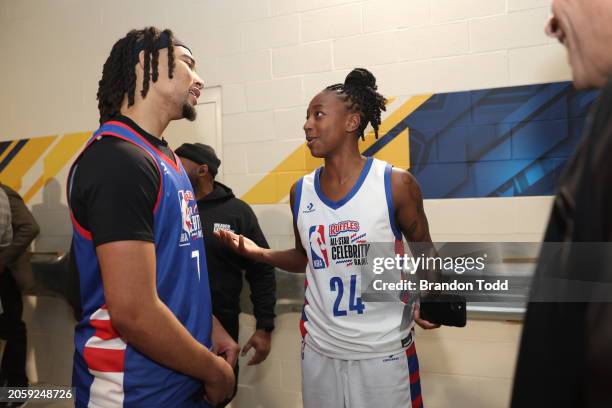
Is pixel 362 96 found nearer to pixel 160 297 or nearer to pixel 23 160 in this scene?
pixel 160 297

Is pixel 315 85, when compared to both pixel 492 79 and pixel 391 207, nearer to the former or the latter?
pixel 492 79

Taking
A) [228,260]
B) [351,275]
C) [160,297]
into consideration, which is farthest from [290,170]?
[160,297]

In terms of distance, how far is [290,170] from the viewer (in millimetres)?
2920

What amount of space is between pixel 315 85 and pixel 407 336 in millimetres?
1564

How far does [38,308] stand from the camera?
12.0 feet

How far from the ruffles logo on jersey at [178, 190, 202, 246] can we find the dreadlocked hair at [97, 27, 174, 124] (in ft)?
Answer: 1.04

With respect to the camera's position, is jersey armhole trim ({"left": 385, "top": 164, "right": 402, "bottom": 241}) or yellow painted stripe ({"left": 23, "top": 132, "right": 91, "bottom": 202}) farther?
yellow painted stripe ({"left": 23, "top": 132, "right": 91, "bottom": 202})

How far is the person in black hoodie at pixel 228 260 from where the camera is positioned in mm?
2576

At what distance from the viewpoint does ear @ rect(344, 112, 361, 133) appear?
7.23ft

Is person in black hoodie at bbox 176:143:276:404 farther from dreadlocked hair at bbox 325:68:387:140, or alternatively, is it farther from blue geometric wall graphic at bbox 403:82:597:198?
blue geometric wall graphic at bbox 403:82:597:198

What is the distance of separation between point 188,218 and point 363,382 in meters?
0.98

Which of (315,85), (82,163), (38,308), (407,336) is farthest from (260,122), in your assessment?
(38,308)

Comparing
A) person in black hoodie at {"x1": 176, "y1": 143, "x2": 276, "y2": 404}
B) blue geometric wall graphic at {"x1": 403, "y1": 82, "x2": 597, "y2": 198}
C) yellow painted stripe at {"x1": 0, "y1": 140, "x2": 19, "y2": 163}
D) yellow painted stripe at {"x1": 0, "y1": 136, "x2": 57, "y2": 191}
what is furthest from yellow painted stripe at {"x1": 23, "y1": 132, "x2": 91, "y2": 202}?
blue geometric wall graphic at {"x1": 403, "y1": 82, "x2": 597, "y2": 198}

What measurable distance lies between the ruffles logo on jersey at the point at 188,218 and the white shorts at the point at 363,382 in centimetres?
85
